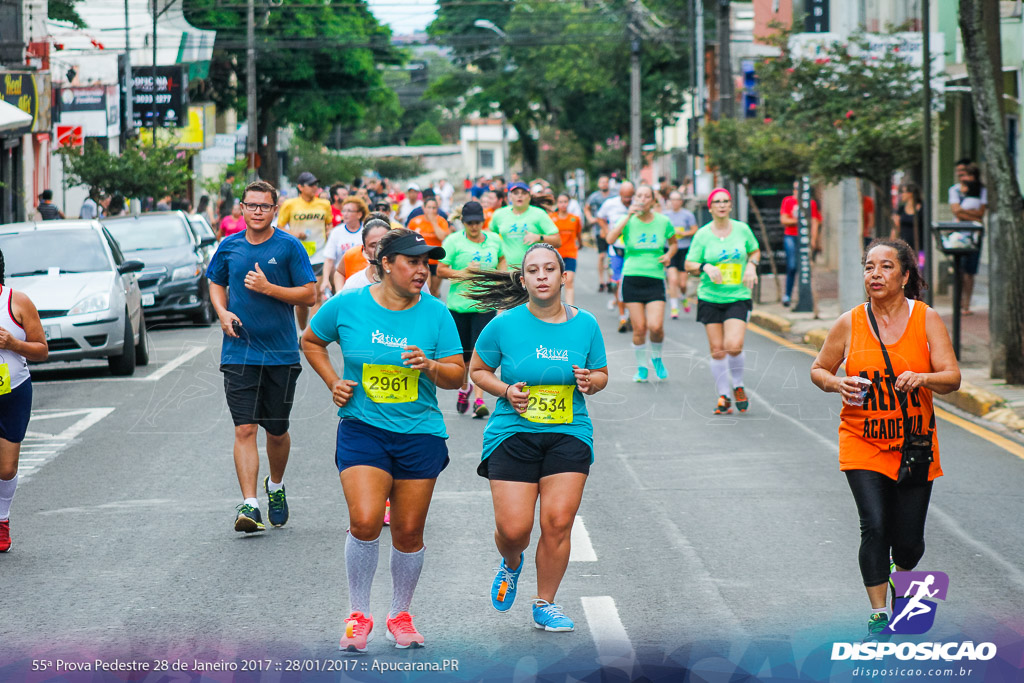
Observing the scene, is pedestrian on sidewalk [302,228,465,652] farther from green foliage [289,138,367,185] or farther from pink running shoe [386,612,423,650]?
green foliage [289,138,367,185]

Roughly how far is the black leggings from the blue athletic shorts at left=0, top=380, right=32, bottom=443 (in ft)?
14.1

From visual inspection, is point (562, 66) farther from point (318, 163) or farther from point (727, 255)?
point (727, 255)

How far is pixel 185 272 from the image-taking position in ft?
66.0

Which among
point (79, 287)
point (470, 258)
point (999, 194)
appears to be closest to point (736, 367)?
point (470, 258)

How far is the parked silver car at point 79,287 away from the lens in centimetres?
1474

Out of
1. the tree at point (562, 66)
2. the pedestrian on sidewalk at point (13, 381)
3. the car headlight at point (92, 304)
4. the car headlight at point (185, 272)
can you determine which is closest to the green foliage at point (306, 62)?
the tree at point (562, 66)

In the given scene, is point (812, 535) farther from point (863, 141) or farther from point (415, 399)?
point (863, 141)

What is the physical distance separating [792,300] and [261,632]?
18.4 meters

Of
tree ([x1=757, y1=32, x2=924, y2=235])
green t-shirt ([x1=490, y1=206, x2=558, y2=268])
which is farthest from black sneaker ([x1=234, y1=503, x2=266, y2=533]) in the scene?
tree ([x1=757, y1=32, x2=924, y2=235])

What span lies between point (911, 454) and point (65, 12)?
41985mm

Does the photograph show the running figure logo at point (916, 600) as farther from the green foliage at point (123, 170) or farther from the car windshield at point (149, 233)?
the green foliage at point (123, 170)

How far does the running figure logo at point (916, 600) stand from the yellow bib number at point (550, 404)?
1465 mm

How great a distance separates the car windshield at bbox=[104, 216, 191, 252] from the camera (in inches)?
818

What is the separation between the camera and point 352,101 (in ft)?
199
